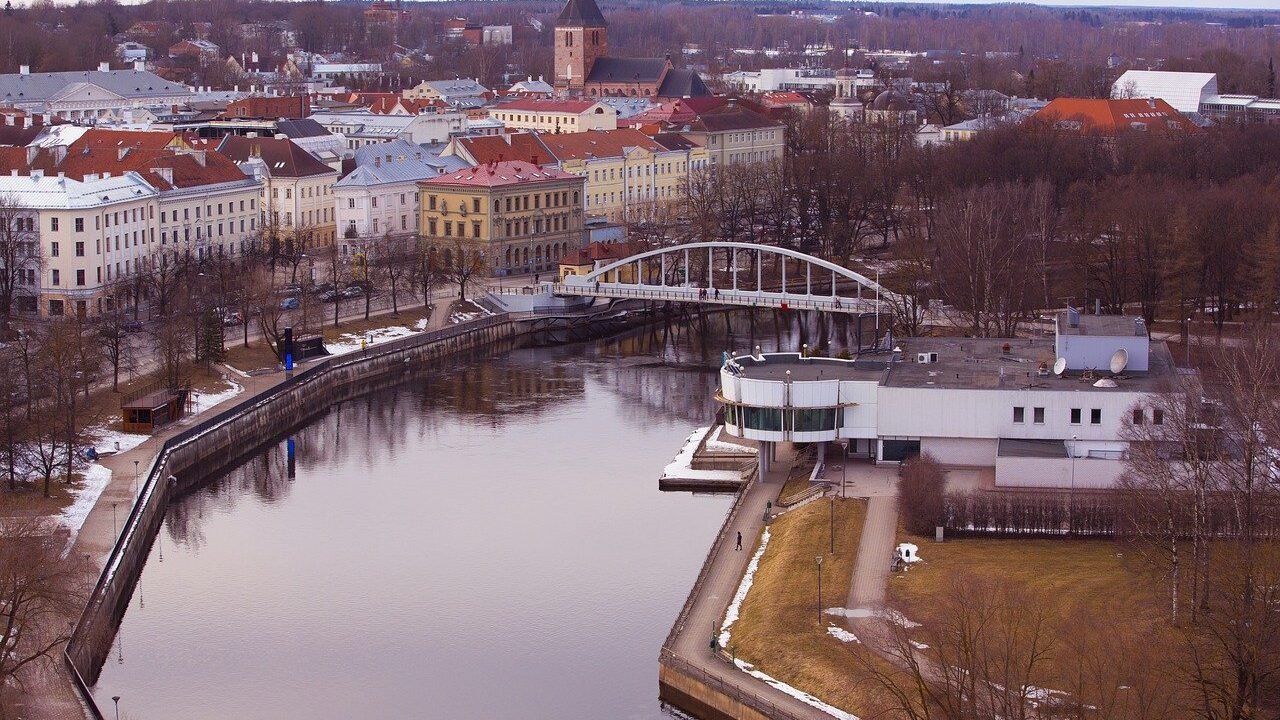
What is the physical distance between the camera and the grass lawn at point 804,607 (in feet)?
101

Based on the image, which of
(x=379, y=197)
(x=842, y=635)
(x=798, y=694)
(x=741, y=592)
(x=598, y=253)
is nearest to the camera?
(x=798, y=694)

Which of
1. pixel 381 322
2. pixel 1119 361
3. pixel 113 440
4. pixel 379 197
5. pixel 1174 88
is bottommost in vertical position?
pixel 113 440

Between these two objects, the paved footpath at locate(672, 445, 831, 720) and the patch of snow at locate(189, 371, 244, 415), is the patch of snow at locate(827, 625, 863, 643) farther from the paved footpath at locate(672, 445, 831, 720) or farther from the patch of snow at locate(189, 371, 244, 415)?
the patch of snow at locate(189, 371, 244, 415)

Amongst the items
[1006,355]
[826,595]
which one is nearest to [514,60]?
[1006,355]

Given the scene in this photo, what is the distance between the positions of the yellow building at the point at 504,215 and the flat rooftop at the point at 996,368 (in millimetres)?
27202

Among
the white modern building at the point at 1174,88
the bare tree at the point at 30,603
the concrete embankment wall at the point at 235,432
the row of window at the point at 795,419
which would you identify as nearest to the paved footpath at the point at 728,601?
the row of window at the point at 795,419

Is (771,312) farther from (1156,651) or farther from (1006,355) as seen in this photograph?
(1156,651)

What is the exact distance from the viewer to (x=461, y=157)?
8250 centimetres

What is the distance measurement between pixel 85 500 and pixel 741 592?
13.2m

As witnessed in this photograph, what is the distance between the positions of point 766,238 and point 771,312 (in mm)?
9927

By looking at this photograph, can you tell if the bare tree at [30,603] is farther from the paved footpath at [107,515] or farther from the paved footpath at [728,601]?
the paved footpath at [728,601]

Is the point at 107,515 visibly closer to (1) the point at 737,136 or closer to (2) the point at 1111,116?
(1) the point at 737,136

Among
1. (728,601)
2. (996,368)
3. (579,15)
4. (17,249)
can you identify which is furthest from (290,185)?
(579,15)

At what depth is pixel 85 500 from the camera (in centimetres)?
4019
